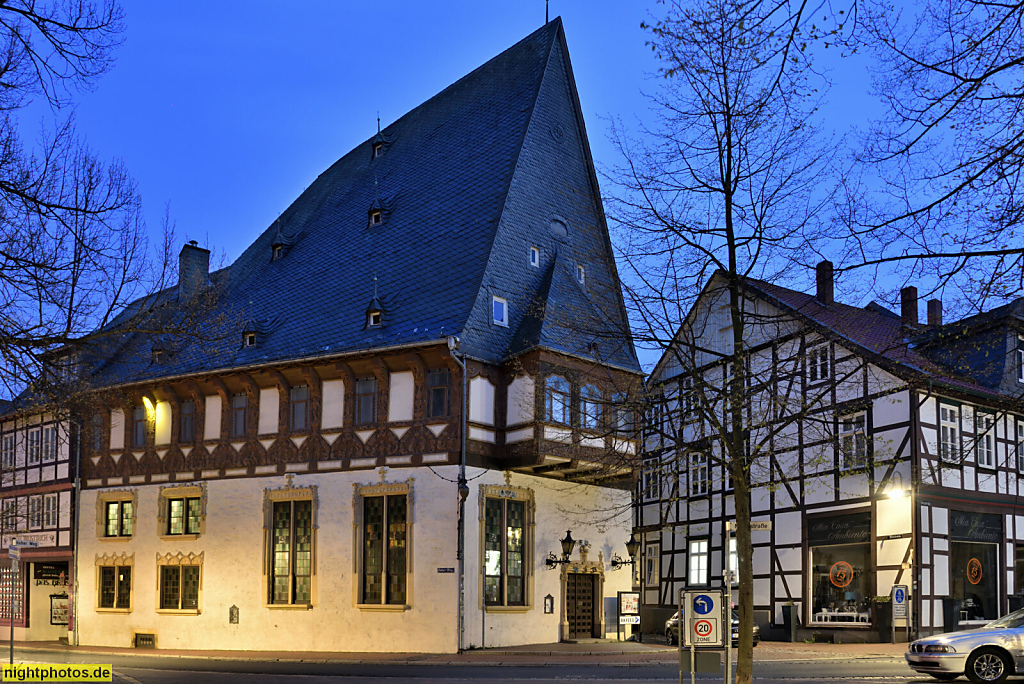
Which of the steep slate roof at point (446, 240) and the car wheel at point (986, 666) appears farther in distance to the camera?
the steep slate roof at point (446, 240)

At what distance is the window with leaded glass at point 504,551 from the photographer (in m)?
28.2

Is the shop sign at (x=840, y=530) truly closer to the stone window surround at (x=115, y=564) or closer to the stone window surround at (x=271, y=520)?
the stone window surround at (x=271, y=520)

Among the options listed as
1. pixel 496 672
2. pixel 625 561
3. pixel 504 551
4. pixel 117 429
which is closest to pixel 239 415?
pixel 117 429

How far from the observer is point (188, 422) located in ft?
110

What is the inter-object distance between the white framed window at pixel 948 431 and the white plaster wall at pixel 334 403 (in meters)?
16.6

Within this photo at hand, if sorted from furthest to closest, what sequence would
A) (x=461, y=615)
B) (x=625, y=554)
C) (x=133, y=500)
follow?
(x=133, y=500), (x=625, y=554), (x=461, y=615)

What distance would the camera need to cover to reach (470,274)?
2977 centimetres

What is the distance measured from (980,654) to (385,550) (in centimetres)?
1537

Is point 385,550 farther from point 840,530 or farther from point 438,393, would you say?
point 840,530

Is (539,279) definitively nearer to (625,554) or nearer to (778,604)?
(625,554)

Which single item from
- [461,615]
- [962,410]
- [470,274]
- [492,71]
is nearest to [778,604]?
[962,410]

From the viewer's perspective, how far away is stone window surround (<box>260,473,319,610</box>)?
29484 mm

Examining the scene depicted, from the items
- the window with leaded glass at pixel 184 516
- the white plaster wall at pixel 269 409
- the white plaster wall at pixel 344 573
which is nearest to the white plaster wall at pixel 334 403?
the white plaster wall at pixel 344 573

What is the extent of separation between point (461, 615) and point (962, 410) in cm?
1565
